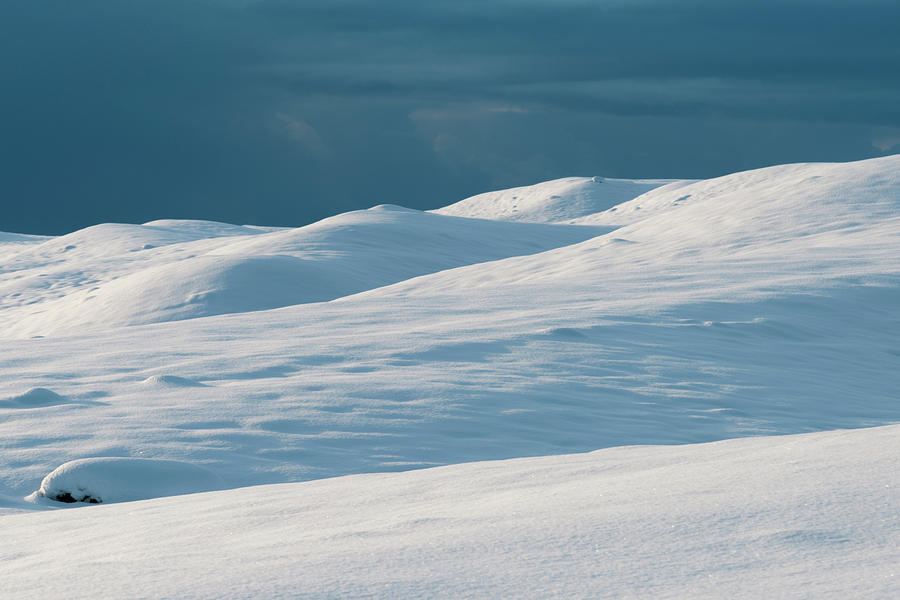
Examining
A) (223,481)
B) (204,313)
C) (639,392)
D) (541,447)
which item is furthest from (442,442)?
(204,313)

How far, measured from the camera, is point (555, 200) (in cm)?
6041

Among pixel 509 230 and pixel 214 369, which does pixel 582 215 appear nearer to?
pixel 509 230

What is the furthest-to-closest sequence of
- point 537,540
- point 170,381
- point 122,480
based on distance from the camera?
point 170,381 < point 122,480 < point 537,540

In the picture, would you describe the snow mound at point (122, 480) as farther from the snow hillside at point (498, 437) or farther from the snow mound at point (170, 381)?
the snow mound at point (170, 381)

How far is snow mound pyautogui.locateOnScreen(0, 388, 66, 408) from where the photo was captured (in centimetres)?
784

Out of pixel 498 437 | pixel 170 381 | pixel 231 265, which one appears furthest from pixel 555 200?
pixel 498 437

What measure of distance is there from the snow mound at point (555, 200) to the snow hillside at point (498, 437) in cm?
3713

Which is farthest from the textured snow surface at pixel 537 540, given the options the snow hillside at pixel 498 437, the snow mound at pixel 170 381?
the snow mound at pixel 170 381

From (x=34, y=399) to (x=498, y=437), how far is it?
371cm

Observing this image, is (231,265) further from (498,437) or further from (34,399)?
(498,437)

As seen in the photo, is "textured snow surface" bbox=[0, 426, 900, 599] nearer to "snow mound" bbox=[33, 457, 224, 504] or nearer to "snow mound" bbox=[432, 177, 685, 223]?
"snow mound" bbox=[33, 457, 224, 504]

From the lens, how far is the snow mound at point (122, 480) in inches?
223

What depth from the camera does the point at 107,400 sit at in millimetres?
7949

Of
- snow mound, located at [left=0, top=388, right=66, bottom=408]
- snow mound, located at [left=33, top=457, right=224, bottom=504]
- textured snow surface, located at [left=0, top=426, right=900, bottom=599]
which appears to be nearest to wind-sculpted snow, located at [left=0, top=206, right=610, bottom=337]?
snow mound, located at [left=0, top=388, right=66, bottom=408]
